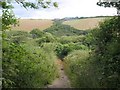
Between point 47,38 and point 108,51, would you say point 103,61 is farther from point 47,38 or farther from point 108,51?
point 47,38

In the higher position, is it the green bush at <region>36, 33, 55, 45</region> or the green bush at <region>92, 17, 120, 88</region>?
the green bush at <region>92, 17, 120, 88</region>

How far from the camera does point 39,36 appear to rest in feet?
82.0

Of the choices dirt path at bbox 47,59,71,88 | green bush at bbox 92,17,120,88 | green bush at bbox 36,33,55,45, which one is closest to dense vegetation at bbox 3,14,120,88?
green bush at bbox 92,17,120,88

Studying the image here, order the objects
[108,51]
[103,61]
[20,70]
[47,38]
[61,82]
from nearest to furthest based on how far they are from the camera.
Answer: [108,51], [103,61], [20,70], [61,82], [47,38]

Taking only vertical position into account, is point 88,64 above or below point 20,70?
below

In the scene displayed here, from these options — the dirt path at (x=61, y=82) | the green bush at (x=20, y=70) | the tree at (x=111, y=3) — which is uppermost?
the tree at (x=111, y=3)

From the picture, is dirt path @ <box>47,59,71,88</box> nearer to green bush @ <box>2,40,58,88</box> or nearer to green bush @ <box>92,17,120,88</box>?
green bush @ <box>2,40,58,88</box>

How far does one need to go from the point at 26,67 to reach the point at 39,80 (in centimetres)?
219

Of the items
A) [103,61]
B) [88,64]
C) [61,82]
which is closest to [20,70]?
[88,64]

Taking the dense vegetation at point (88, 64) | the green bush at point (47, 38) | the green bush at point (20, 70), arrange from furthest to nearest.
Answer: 1. the green bush at point (47, 38)
2. the dense vegetation at point (88, 64)
3. the green bush at point (20, 70)

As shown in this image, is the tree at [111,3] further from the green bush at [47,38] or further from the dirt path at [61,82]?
the green bush at [47,38]

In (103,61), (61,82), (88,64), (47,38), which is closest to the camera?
(103,61)

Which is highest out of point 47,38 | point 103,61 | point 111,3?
point 111,3

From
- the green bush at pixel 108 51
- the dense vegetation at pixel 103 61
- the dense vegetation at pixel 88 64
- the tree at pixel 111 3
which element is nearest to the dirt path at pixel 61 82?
the dense vegetation at pixel 88 64
